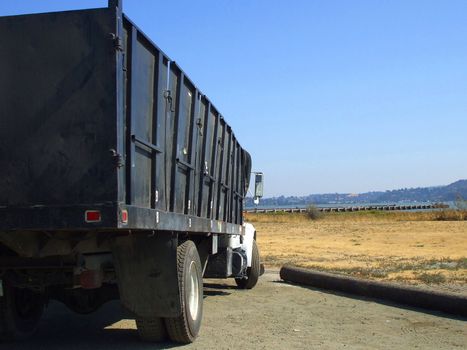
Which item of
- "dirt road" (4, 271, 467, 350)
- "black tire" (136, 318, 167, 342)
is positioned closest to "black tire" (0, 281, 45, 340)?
"dirt road" (4, 271, 467, 350)

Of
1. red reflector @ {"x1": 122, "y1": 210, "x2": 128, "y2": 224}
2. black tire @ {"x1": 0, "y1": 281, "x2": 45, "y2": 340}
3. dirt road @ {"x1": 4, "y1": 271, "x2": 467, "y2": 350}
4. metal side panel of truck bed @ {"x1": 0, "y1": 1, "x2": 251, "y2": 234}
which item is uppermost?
metal side panel of truck bed @ {"x1": 0, "y1": 1, "x2": 251, "y2": 234}

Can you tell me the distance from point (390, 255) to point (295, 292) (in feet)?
Answer: 32.9

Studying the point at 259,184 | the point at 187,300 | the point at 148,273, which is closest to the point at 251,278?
the point at 259,184

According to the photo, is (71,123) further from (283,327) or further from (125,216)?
(283,327)

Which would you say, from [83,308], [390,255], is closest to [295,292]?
[83,308]

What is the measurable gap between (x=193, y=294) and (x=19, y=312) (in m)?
2.12

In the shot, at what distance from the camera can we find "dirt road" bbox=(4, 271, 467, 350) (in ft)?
23.7

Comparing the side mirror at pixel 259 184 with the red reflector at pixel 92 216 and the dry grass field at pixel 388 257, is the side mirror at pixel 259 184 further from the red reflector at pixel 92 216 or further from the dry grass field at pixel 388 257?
the red reflector at pixel 92 216

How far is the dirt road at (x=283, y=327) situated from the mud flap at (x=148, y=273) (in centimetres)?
62

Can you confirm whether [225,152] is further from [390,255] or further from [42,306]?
[390,255]

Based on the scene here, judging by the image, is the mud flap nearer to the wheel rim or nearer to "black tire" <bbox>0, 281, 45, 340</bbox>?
the wheel rim

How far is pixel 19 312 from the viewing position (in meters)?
7.39

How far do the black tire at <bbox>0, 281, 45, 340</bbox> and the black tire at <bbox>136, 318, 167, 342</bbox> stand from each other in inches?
60.4

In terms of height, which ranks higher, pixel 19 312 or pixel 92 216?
pixel 92 216
